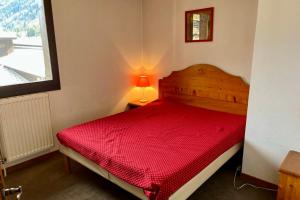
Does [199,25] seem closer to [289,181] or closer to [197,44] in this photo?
[197,44]

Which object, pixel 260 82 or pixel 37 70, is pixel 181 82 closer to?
pixel 260 82

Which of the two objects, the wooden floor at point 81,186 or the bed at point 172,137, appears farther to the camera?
the wooden floor at point 81,186

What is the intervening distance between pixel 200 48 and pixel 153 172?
2088 mm

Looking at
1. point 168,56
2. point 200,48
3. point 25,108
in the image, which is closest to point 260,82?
point 200,48

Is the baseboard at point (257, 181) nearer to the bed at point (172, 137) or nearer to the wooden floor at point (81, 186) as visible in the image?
the wooden floor at point (81, 186)

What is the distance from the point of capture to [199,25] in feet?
10.1

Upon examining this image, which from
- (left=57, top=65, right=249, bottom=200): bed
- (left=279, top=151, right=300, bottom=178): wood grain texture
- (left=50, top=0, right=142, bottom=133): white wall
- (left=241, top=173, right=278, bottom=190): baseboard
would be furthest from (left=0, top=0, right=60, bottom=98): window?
(left=279, top=151, right=300, bottom=178): wood grain texture

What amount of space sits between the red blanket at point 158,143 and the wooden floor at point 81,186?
1.32 feet

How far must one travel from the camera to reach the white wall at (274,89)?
6.09 ft

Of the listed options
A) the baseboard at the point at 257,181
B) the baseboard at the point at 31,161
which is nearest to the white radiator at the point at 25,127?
the baseboard at the point at 31,161

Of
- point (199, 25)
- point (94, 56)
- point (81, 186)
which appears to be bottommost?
point (81, 186)

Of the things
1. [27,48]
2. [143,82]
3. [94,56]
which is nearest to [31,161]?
[27,48]

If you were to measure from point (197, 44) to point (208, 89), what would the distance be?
2.14ft

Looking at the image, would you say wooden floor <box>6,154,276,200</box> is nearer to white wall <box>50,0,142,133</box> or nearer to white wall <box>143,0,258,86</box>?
white wall <box>50,0,142,133</box>
